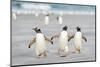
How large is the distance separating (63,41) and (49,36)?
0.18m

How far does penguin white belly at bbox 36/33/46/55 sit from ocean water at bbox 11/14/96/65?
0.04 metres

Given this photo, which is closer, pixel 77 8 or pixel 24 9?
pixel 24 9

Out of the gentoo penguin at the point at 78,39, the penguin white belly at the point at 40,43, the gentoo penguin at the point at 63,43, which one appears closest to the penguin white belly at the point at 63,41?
the gentoo penguin at the point at 63,43

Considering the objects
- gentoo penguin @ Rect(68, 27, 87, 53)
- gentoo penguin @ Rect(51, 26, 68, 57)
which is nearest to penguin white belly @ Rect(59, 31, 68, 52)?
gentoo penguin @ Rect(51, 26, 68, 57)

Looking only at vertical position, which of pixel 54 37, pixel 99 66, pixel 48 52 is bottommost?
pixel 99 66

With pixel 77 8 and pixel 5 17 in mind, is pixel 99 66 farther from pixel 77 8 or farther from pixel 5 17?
pixel 5 17

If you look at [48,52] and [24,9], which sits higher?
[24,9]

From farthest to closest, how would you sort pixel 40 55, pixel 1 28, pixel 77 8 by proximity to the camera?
pixel 77 8
pixel 40 55
pixel 1 28

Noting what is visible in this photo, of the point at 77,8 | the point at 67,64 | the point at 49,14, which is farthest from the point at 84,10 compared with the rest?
the point at 67,64

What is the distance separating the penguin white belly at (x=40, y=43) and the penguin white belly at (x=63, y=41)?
206 mm

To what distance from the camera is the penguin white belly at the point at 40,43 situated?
2.35 meters

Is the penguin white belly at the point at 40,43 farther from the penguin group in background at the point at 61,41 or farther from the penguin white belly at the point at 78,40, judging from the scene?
the penguin white belly at the point at 78,40

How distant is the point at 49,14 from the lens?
94.7 inches

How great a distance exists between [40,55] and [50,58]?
0.12 meters
